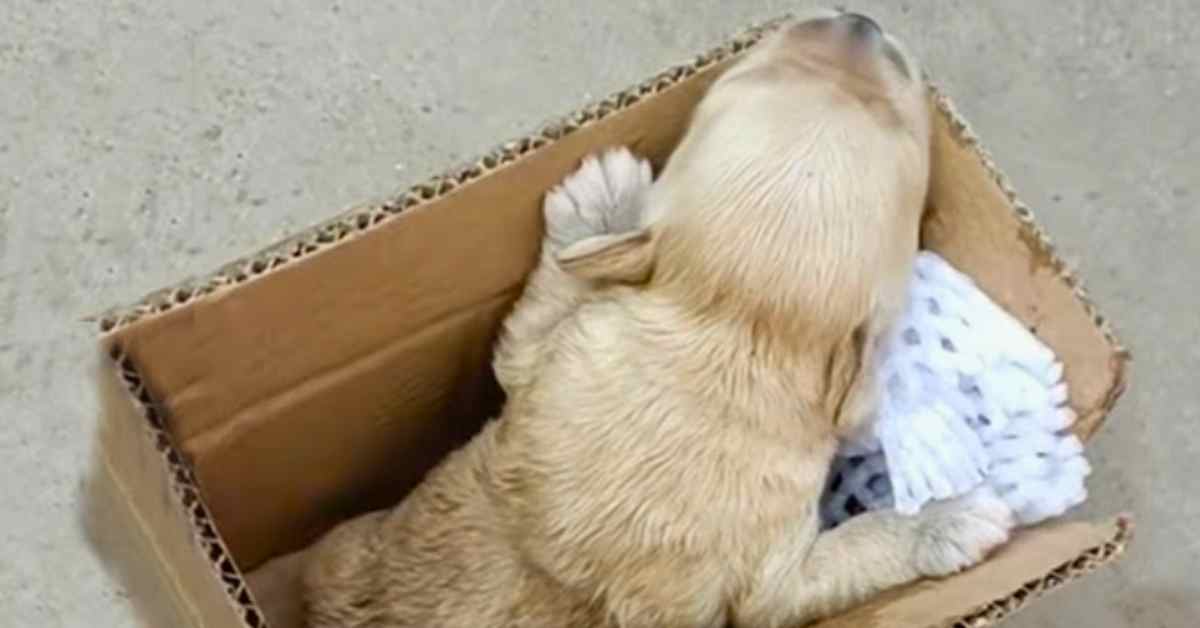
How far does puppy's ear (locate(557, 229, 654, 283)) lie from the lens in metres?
1.68

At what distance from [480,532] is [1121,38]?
3.54ft

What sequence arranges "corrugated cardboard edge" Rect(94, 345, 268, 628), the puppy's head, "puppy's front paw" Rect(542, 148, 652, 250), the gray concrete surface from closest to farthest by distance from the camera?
1. "corrugated cardboard edge" Rect(94, 345, 268, 628)
2. the puppy's head
3. "puppy's front paw" Rect(542, 148, 652, 250)
4. the gray concrete surface

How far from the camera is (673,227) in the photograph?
168 cm

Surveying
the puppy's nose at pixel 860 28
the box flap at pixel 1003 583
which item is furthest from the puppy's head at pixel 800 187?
the box flap at pixel 1003 583

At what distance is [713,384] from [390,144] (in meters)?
0.74

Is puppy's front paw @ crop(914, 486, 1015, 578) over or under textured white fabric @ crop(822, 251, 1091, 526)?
under

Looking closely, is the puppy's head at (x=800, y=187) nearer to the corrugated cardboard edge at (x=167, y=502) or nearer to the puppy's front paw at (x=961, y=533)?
the puppy's front paw at (x=961, y=533)

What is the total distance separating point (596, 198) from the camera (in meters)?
1.76

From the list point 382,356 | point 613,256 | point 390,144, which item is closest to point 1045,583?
point 613,256

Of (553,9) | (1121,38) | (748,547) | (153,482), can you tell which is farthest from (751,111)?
(1121,38)

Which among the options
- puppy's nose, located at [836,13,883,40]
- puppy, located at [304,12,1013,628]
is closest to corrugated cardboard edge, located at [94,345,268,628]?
puppy, located at [304,12,1013,628]

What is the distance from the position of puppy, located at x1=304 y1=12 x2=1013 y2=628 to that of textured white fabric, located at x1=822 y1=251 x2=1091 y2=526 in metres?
0.03

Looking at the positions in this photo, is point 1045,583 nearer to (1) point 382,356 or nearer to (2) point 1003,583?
(2) point 1003,583

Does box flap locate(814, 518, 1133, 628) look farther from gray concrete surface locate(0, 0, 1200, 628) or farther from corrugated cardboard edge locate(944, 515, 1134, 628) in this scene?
gray concrete surface locate(0, 0, 1200, 628)
